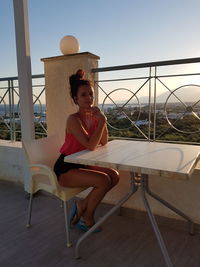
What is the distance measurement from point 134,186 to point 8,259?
3.57 ft

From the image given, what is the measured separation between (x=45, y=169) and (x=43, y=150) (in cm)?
28

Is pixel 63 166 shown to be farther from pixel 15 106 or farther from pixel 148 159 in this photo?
pixel 15 106

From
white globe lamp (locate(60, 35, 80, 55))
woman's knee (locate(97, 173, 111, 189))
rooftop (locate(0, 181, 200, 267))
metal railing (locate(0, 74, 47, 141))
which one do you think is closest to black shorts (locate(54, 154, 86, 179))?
woman's knee (locate(97, 173, 111, 189))

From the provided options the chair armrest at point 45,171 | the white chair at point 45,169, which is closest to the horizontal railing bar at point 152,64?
the white chair at point 45,169

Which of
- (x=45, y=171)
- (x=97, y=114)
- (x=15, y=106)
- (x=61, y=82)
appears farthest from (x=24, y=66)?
(x=45, y=171)

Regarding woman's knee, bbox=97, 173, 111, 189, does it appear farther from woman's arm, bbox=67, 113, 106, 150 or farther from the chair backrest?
the chair backrest

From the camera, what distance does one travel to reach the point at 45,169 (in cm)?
165

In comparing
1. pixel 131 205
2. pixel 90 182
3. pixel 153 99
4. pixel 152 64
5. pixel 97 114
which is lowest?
pixel 131 205

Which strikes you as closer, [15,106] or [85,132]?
[85,132]

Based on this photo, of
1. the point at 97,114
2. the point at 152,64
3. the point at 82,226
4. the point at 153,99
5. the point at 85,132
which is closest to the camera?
the point at 85,132

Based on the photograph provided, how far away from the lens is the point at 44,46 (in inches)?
120

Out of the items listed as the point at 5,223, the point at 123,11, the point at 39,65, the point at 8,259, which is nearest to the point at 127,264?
the point at 8,259

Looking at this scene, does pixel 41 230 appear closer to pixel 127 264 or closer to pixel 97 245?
pixel 97 245

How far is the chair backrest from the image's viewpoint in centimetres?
175
